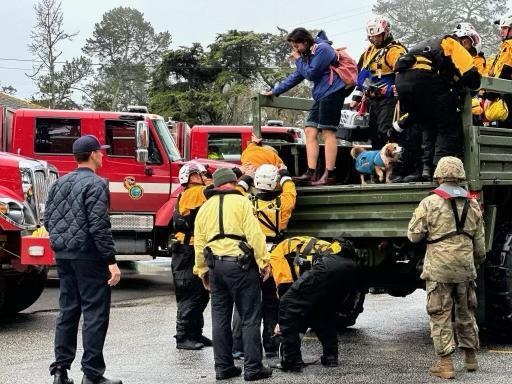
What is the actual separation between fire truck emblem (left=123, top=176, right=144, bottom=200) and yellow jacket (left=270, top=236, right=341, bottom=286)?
618 cm

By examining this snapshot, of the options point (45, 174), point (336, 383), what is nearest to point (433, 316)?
point (336, 383)

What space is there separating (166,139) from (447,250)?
7400 mm

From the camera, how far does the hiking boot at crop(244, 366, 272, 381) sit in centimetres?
685

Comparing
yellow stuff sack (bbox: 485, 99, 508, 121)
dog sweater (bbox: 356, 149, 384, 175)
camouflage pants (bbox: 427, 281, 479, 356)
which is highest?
yellow stuff sack (bbox: 485, 99, 508, 121)

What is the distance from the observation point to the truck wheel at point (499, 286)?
749cm

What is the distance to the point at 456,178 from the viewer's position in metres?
6.81

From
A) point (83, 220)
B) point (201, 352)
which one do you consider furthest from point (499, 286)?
point (83, 220)

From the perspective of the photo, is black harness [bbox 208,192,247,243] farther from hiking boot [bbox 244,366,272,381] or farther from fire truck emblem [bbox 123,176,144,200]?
fire truck emblem [bbox 123,176,144,200]

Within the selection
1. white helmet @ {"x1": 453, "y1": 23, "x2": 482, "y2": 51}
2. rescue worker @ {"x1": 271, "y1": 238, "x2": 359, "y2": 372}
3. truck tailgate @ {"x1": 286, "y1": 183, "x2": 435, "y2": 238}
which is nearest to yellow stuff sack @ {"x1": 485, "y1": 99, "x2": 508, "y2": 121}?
white helmet @ {"x1": 453, "y1": 23, "x2": 482, "y2": 51}

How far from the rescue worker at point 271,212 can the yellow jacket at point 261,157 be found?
0.80m

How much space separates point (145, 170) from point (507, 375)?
7555 millimetres

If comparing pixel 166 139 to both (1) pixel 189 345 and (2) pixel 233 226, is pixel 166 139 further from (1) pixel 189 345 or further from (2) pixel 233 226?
(2) pixel 233 226

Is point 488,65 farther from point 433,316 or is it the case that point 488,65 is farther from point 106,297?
point 106,297

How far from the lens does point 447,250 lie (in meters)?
6.80
